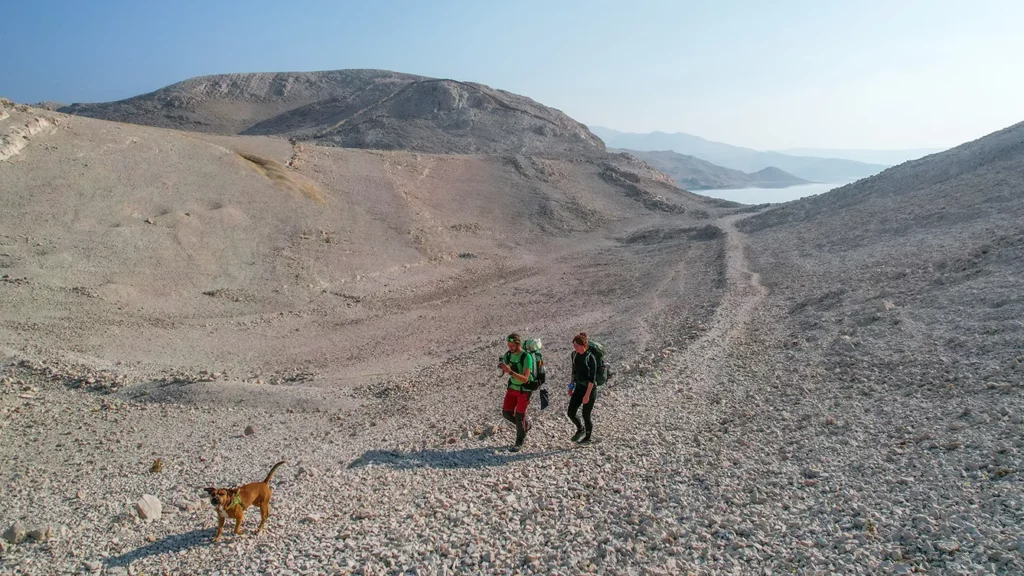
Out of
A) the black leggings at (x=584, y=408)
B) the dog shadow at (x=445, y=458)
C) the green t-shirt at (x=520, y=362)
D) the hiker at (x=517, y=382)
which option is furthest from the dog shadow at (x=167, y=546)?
the black leggings at (x=584, y=408)

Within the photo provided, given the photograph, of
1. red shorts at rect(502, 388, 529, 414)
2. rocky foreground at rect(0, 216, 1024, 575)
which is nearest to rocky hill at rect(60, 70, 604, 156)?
rocky foreground at rect(0, 216, 1024, 575)

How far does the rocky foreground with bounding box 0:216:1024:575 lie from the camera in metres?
4.89

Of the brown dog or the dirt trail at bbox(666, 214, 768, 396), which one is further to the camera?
the dirt trail at bbox(666, 214, 768, 396)

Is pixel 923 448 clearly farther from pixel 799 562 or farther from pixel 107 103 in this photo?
pixel 107 103

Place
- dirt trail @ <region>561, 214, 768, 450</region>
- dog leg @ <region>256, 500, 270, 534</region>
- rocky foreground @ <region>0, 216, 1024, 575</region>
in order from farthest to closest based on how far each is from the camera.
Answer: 1. dirt trail @ <region>561, 214, 768, 450</region>
2. dog leg @ <region>256, 500, 270, 534</region>
3. rocky foreground @ <region>0, 216, 1024, 575</region>

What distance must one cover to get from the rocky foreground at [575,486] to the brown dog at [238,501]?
176mm

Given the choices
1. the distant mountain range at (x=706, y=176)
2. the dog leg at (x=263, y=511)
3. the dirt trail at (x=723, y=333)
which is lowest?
the dog leg at (x=263, y=511)

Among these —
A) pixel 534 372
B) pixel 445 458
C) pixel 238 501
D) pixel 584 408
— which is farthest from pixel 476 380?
pixel 238 501

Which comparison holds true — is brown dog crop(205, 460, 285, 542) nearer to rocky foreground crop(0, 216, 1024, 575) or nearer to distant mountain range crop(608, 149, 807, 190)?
rocky foreground crop(0, 216, 1024, 575)

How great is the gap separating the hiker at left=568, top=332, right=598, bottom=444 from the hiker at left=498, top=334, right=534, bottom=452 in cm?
56

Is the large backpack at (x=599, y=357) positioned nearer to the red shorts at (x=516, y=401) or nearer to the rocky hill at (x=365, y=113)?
the red shorts at (x=516, y=401)

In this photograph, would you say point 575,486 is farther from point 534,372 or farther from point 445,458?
point 445,458

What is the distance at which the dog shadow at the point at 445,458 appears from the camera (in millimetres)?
7133

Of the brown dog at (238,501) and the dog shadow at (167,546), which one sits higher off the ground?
the brown dog at (238,501)
